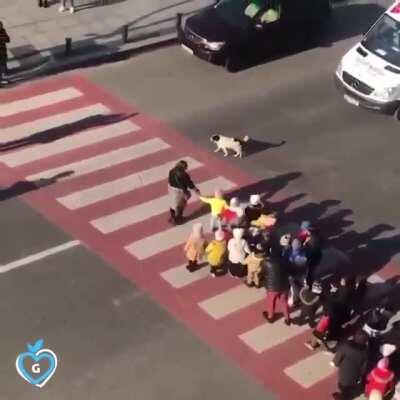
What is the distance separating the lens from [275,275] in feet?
47.4

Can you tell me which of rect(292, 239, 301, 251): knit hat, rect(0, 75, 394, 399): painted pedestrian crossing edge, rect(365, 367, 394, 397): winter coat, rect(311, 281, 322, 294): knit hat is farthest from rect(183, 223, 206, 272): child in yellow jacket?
rect(365, 367, 394, 397): winter coat

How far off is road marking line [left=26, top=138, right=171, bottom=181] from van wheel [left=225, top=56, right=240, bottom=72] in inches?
149

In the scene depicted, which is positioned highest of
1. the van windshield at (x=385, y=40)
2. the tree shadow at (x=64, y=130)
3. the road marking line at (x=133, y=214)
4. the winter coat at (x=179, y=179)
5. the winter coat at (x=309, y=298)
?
the van windshield at (x=385, y=40)

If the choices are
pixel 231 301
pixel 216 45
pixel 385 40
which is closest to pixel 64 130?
pixel 216 45

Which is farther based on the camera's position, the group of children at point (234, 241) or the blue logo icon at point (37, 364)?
the group of children at point (234, 241)

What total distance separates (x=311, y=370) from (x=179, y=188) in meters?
4.16

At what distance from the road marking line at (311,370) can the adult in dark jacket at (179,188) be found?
12.8ft

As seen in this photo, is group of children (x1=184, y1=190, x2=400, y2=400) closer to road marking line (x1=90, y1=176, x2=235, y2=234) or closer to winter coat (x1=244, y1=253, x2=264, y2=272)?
winter coat (x1=244, y1=253, x2=264, y2=272)

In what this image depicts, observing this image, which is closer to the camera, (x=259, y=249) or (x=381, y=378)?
(x=381, y=378)

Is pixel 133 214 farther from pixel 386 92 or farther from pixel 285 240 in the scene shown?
pixel 386 92

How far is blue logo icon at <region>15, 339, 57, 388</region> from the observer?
13.8 meters

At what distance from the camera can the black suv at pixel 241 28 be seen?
22.3 meters

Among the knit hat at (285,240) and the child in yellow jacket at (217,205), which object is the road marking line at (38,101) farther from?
the knit hat at (285,240)

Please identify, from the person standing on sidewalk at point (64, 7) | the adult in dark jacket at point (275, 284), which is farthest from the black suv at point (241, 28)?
the adult in dark jacket at point (275, 284)
